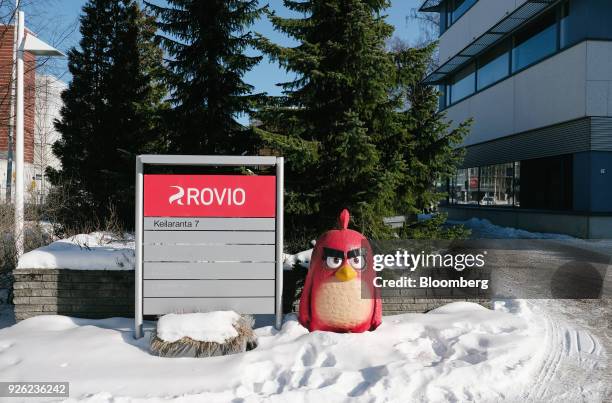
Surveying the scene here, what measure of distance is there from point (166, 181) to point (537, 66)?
16.5 m

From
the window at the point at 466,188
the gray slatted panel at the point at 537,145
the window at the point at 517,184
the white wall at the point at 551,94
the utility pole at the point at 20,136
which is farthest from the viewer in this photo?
the window at the point at 466,188

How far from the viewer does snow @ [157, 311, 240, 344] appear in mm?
4820

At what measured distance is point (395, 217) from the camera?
7.69m

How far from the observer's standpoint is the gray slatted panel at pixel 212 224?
535 centimetres

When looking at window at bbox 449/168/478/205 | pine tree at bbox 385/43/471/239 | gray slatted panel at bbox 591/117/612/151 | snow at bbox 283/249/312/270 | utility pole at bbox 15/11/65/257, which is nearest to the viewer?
snow at bbox 283/249/312/270

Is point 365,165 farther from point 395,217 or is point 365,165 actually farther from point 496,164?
point 496,164

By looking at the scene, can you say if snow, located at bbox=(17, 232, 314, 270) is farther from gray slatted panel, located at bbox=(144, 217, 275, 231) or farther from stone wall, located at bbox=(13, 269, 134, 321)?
gray slatted panel, located at bbox=(144, 217, 275, 231)

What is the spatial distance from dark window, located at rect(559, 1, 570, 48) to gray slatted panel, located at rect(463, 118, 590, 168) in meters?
2.77

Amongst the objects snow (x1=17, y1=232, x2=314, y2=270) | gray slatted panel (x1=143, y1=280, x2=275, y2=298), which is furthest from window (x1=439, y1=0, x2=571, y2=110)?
gray slatted panel (x1=143, y1=280, x2=275, y2=298)

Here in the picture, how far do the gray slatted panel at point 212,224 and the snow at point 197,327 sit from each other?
3.07 ft

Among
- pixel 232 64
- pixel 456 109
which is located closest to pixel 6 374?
pixel 232 64

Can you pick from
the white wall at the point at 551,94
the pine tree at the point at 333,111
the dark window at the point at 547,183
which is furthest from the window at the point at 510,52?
the pine tree at the point at 333,111

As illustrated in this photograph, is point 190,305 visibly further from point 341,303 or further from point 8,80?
point 8,80

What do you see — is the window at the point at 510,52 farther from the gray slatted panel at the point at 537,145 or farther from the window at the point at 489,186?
the window at the point at 489,186
